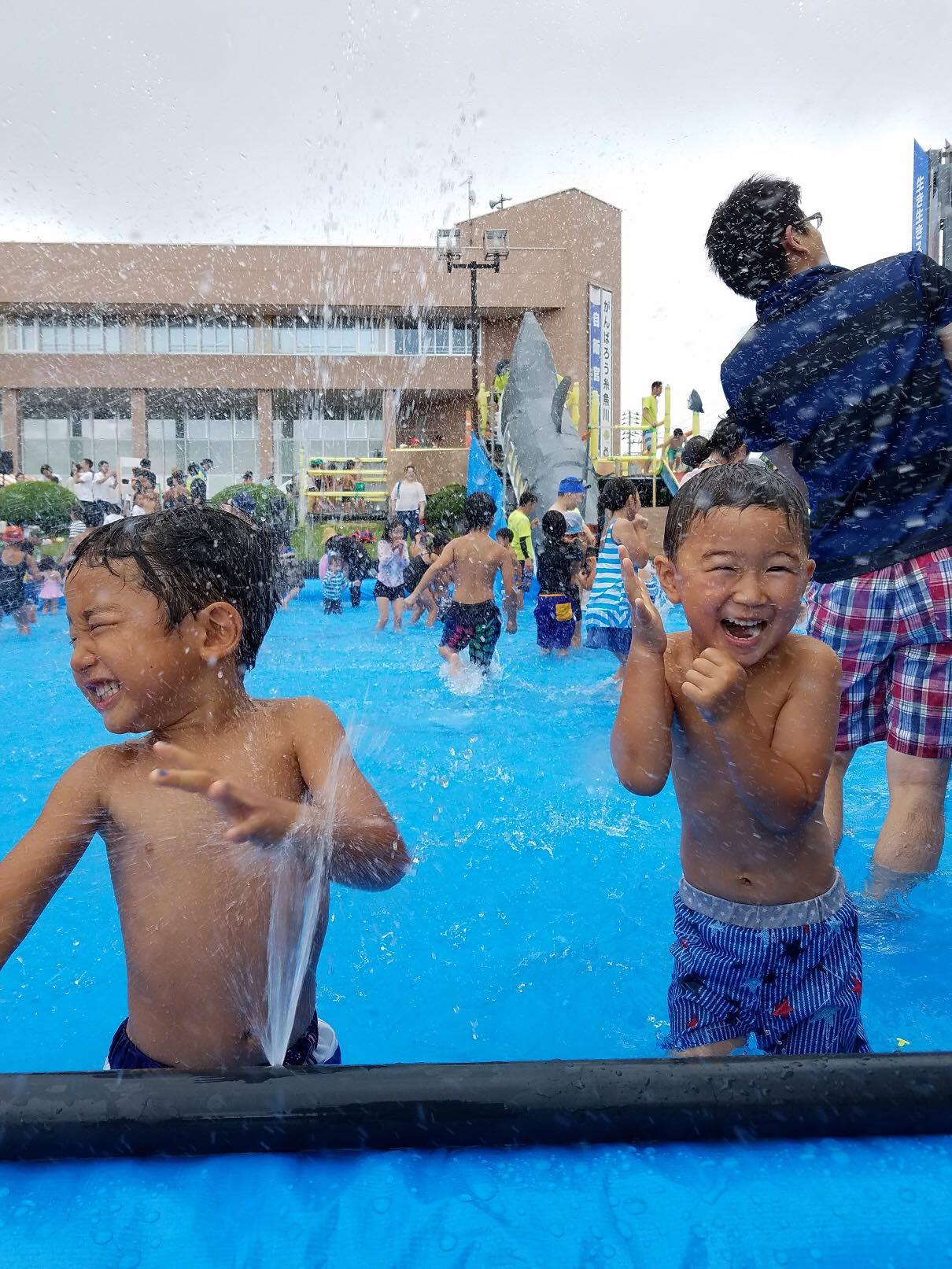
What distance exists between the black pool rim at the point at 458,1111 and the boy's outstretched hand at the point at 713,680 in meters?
0.55

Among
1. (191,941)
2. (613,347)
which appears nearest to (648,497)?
(613,347)

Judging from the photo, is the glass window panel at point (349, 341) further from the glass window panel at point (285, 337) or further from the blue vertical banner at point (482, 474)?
the blue vertical banner at point (482, 474)

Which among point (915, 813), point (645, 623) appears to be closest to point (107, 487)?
point (915, 813)

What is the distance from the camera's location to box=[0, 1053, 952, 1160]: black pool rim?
1292mm

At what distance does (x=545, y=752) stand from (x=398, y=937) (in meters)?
2.23

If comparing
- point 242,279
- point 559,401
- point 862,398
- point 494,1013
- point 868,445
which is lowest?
point 494,1013

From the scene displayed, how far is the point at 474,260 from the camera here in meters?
24.7

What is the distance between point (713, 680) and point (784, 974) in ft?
1.88

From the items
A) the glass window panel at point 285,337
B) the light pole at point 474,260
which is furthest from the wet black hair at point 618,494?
the glass window panel at point 285,337

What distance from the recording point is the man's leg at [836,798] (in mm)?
2400

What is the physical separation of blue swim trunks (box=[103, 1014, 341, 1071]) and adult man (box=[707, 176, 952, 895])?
132 cm

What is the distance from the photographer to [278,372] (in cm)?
3080

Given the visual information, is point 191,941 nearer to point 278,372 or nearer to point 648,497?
point 648,497

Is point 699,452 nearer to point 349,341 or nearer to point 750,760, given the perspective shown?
point 750,760
